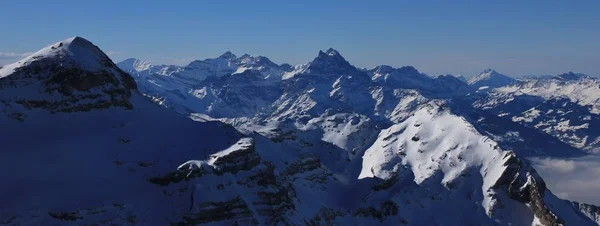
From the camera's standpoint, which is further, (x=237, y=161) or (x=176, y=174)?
(x=237, y=161)

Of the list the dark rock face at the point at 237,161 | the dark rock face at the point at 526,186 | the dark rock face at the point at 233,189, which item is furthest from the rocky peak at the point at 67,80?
the dark rock face at the point at 526,186

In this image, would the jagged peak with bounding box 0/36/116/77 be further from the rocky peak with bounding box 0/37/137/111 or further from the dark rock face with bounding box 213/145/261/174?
the dark rock face with bounding box 213/145/261/174

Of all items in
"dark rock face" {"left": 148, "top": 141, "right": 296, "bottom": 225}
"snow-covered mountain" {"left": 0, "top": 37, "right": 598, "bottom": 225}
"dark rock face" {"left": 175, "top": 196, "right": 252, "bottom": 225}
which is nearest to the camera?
"snow-covered mountain" {"left": 0, "top": 37, "right": 598, "bottom": 225}

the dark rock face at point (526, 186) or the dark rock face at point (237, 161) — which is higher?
the dark rock face at point (526, 186)

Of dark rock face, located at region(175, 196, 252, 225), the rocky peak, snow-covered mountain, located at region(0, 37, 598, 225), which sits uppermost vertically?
the rocky peak

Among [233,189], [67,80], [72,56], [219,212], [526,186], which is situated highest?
[72,56]

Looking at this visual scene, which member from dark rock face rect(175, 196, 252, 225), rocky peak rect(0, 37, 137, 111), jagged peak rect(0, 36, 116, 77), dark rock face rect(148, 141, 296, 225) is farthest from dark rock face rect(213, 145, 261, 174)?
jagged peak rect(0, 36, 116, 77)

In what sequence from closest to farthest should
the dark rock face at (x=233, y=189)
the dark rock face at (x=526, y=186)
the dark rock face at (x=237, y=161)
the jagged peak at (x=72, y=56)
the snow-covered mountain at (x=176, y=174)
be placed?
1. the snow-covered mountain at (x=176, y=174)
2. the dark rock face at (x=233, y=189)
3. the dark rock face at (x=237, y=161)
4. the jagged peak at (x=72, y=56)
5. the dark rock face at (x=526, y=186)

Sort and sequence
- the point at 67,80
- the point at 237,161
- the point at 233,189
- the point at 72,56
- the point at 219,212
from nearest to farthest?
the point at 219,212 < the point at 233,189 < the point at 237,161 < the point at 67,80 < the point at 72,56

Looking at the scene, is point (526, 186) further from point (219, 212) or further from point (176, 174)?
point (176, 174)

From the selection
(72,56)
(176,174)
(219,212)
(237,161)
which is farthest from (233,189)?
(72,56)

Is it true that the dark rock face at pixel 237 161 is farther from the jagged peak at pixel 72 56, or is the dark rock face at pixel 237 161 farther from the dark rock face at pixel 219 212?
the jagged peak at pixel 72 56

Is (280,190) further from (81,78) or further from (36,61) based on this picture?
(36,61)
